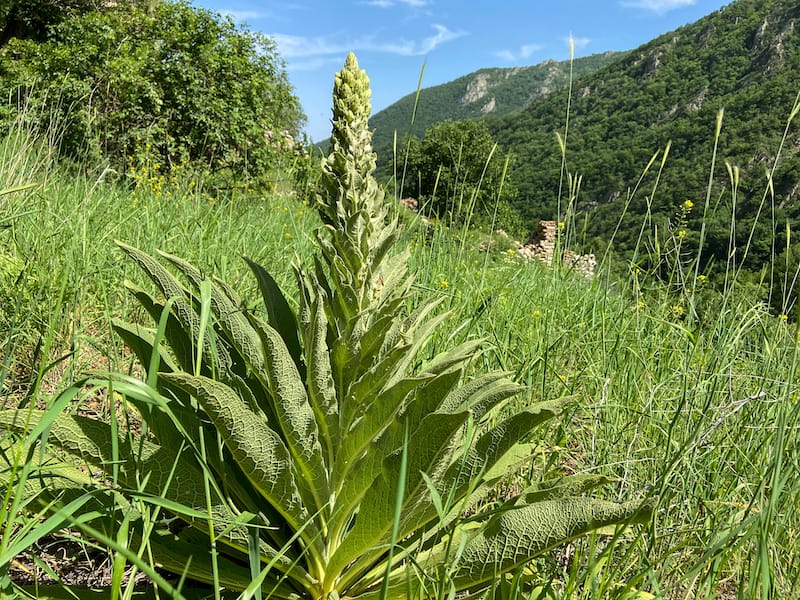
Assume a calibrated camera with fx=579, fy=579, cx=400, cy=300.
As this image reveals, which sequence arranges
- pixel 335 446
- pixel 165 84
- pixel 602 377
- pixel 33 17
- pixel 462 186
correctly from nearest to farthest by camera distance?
pixel 335 446 < pixel 602 377 < pixel 462 186 < pixel 165 84 < pixel 33 17

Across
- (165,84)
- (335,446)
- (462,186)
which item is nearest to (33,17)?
(165,84)

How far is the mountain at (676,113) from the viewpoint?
54.2ft

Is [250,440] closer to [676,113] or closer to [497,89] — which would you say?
[676,113]

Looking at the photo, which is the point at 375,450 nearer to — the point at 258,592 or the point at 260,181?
the point at 258,592

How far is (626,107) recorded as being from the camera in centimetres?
4644

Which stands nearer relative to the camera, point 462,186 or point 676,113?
point 462,186

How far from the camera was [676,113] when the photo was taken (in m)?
43.6

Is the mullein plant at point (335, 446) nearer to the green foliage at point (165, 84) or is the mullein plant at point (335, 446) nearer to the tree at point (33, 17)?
the green foliage at point (165, 84)

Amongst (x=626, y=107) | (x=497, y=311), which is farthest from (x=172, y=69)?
(x=626, y=107)

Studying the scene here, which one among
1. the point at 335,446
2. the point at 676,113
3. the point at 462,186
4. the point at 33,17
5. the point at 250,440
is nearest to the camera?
the point at 250,440

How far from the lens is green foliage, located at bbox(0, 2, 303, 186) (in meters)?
11.0

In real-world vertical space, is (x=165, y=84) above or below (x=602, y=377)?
above

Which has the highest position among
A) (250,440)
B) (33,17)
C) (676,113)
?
(676,113)

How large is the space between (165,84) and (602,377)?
469 inches
